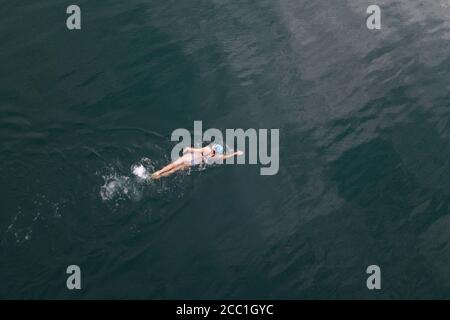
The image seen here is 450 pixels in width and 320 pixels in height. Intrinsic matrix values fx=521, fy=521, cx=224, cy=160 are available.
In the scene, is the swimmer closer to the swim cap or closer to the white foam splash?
the swim cap

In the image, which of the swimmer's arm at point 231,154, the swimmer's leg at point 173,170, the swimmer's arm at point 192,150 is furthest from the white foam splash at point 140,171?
the swimmer's arm at point 231,154

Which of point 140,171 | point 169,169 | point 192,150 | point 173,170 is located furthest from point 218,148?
point 140,171

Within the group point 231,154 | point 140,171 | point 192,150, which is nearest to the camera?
point 140,171

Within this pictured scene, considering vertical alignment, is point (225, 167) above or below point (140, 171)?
above

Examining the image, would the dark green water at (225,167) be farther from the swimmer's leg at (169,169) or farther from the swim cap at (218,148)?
the swim cap at (218,148)

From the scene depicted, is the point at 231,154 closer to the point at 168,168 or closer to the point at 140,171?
the point at 168,168

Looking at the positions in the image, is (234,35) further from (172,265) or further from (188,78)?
(172,265)
